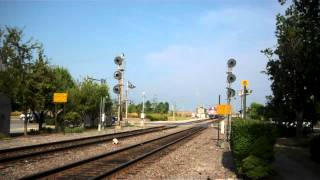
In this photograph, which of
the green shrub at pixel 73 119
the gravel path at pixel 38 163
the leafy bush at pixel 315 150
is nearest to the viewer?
the gravel path at pixel 38 163

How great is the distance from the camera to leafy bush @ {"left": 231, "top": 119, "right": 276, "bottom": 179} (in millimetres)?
13953

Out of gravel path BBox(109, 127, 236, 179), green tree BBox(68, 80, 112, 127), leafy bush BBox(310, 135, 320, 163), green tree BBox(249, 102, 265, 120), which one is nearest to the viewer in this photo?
gravel path BBox(109, 127, 236, 179)

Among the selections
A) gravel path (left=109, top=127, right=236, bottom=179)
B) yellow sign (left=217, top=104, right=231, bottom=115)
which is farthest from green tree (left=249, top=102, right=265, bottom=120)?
gravel path (left=109, top=127, right=236, bottom=179)

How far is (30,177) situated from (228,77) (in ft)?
57.5

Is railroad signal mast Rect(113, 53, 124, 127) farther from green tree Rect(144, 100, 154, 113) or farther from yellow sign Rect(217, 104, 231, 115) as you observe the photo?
green tree Rect(144, 100, 154, 113)

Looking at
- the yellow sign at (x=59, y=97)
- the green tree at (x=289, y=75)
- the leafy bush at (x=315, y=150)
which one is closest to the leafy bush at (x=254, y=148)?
the leafy bush at (x=315, y=150)

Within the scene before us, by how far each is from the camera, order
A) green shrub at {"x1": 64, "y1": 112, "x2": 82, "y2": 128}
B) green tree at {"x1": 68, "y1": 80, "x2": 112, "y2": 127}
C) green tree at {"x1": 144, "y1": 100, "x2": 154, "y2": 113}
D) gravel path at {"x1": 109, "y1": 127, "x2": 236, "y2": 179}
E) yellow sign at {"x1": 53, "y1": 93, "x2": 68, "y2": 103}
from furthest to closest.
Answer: green tree at {"x1": 144, "y1": 100, "x2": 154, "y2": 113}, green tree at {"x1": 68, "y1": 80, "x2": 112, "y2": 127}, green shrub at {"x1": 64, "y1": 112, "x2": 82, "y2": 128}, yellow sign at {"x1": 53, "y1": 93, "x2": 68, "y2": 103}, gravel path at {"x1": 109, "y1": 127, "x2": 236, "y2": 179}

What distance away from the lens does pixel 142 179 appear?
15.6 m

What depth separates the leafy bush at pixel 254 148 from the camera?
1395 centimetres

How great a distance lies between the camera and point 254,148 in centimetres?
1460

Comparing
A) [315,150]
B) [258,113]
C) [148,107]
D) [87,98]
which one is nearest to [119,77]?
[87,98]

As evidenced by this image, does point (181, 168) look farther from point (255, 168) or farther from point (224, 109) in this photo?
point (224, 109)

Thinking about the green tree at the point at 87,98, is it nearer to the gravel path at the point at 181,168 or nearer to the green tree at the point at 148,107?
the gravel path at the point at 181,168

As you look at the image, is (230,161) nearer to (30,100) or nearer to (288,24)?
(288,24)
